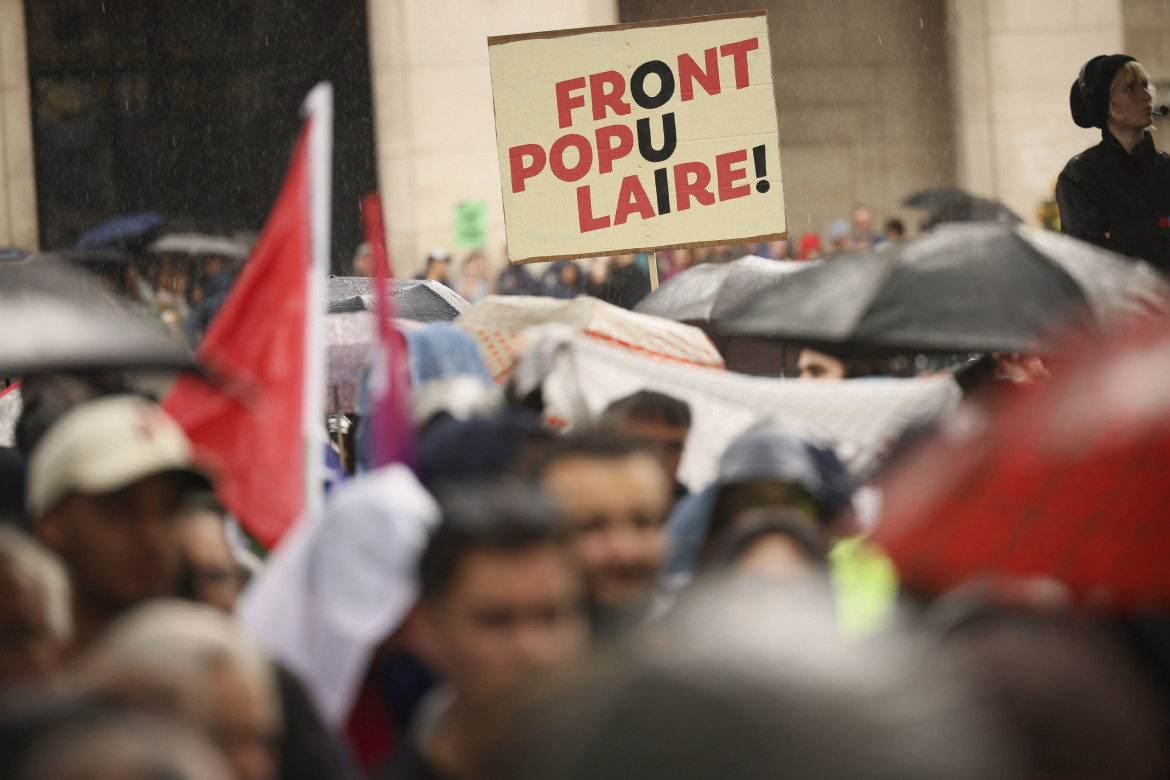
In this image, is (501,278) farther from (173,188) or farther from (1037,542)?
(1037,542)

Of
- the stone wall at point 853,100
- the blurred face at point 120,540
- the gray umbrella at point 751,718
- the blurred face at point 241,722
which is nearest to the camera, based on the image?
the gray umbrella at point 751,718

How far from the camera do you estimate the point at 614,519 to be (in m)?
3.16

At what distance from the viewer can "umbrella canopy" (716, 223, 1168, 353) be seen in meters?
4.39

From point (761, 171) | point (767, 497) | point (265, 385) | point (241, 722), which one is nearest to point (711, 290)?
point (761, 171)

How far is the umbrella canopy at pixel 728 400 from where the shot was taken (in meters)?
4.44

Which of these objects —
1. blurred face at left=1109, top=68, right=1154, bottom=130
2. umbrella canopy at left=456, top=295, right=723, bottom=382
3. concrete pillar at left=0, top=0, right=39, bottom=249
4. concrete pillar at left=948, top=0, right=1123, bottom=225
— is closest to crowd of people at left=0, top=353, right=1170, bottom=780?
umbrella canopy at left=456, top=295, right=723, bottom=382

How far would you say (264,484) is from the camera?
12.2 feet

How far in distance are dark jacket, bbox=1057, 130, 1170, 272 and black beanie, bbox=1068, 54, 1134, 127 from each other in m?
0.11

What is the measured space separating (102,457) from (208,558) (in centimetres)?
33

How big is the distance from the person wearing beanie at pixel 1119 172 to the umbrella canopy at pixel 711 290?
141 centimetres

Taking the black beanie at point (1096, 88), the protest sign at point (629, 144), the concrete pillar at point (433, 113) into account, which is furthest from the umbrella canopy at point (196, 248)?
the black beanie at point (1096, 88)

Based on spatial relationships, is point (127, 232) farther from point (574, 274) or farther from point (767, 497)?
point (767, 497)

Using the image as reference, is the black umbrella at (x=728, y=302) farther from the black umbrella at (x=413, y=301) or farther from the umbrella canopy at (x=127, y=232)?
the umbrella canopy at (x=127, y=232)

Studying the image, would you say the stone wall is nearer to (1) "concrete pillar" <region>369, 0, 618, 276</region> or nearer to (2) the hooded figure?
(1) "concrete pillar" <region>369, 0, 618, 276</region>
